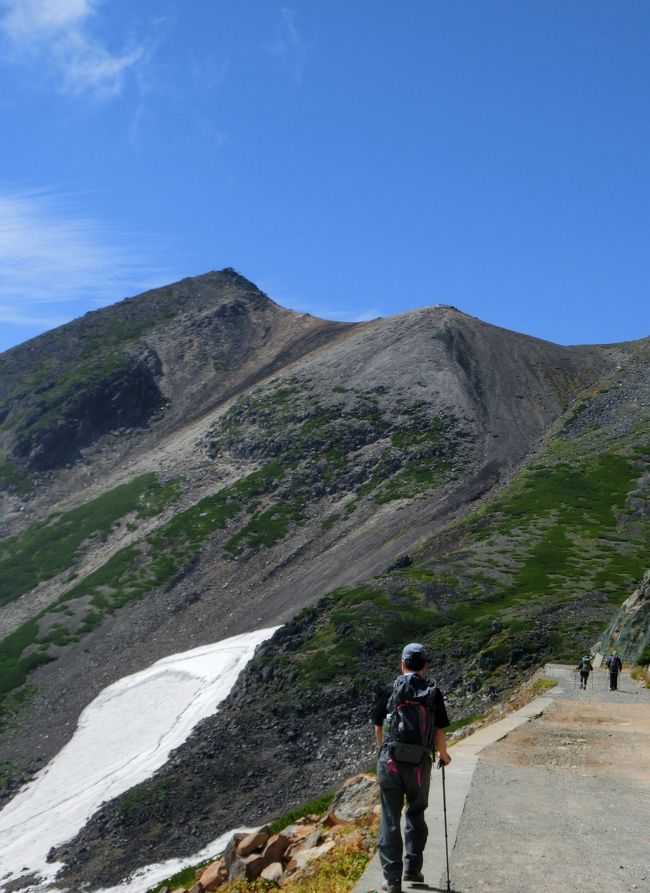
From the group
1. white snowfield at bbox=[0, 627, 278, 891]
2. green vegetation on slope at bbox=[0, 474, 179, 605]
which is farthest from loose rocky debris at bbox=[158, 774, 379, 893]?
green vegetation on slope at bbox=[0, 474, 179, 605]

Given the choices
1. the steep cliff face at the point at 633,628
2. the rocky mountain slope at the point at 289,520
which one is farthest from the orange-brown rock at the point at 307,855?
the rocky mountain slope at the point at 289,520

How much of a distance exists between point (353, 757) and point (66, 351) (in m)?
153

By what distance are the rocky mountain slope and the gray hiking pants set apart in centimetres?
4068

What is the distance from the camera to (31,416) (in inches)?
6398

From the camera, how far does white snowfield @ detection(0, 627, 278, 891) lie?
54250mm

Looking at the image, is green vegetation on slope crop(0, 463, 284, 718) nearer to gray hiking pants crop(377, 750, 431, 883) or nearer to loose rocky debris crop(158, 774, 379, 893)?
loose rocky debris crop(158, 774, 379, 893)

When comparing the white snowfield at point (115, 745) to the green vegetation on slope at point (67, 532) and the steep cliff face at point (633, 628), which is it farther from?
the green vegetation on slope at point (67, 532)

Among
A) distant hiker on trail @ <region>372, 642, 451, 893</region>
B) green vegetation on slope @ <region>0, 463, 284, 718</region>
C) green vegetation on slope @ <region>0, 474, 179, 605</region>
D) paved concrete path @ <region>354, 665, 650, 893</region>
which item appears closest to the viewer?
distant hiker on trail @ <region>372, 642, 451, 893</region>

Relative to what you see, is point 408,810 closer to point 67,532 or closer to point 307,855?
point 307,855

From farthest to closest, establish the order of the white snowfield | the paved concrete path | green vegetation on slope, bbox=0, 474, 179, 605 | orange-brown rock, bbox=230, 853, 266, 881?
green vegetation on slope, bbox=0, 474, 179, 605 → the white snowfield → orange-brown rock, bbox=230, 853, 266, 881 → the paved concrete path

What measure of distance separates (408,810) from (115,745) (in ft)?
210

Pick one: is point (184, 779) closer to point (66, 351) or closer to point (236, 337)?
point (236, 337)

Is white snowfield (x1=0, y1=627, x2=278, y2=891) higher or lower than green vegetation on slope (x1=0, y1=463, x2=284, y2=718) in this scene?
lower

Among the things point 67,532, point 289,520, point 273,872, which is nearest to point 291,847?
point 273,872
